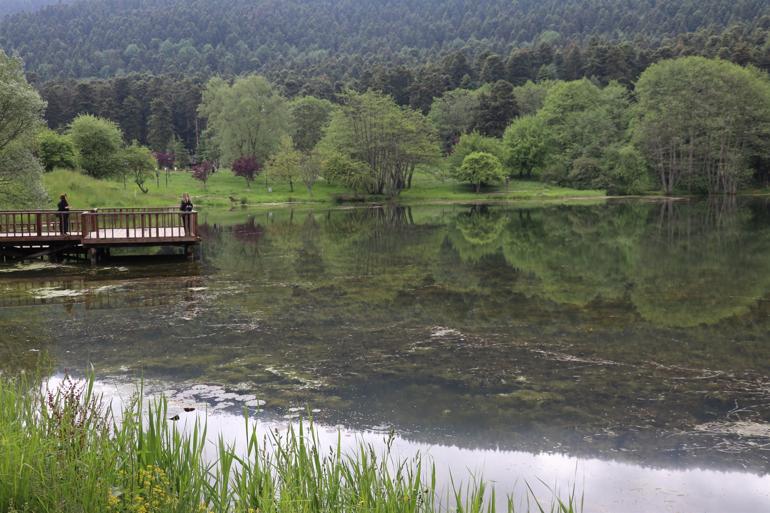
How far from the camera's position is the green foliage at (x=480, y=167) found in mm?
78875

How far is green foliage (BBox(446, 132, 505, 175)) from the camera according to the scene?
83056 mm

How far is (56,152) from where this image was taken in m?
52.0

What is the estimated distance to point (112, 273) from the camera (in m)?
23.9

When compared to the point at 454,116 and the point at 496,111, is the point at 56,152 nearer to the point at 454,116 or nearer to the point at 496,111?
the point at 496,111

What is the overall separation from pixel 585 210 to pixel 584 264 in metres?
34.1

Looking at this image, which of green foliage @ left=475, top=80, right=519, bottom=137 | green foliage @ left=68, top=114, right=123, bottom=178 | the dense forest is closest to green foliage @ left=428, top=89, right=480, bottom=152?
the dense forest

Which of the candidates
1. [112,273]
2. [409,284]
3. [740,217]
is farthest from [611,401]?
[740,217]

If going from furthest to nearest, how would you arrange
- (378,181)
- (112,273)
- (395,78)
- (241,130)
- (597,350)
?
(395,78), (241,130), (378,181), (112,273), (597,350)

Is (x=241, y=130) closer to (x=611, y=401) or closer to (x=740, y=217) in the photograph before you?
(x=740, y=217)

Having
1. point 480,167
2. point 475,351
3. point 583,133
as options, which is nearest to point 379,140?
point 480,167

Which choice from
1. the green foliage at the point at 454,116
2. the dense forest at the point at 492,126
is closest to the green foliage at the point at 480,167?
the dense forest at the point at 492,126

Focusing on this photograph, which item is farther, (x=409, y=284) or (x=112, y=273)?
(x=112, y=273)

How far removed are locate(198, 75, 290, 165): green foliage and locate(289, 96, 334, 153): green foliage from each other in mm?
7627

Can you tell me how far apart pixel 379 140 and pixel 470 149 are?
1351cm
